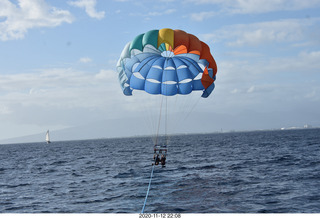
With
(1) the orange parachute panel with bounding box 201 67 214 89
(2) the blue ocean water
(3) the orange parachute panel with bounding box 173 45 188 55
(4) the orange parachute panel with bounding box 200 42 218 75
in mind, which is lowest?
(2) the blue ocean water

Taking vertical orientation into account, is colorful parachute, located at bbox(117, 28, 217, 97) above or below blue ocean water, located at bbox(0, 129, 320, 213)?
above

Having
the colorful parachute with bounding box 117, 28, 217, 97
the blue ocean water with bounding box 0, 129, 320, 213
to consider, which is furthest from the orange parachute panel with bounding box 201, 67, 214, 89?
the blue ocean water with bounding box 0, 129, 320, 213

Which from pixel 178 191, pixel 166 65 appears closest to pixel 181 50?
pixel 166 65

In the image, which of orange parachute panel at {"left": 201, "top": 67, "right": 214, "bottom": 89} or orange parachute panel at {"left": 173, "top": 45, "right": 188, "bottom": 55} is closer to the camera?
orange parachute panel at {"left": 201, "top": 67, "right": 214, "bottom": 89}

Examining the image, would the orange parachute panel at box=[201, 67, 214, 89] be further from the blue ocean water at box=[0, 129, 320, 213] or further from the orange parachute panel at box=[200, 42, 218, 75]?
the blue ocean water at box=[0, 129, 320, 213]

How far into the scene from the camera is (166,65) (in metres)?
23.3

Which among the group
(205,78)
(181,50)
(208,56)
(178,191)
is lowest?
(178,191)

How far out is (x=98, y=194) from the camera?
21062mm

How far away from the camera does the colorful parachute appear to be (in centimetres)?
2202

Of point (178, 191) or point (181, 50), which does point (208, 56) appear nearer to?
point (181, 50)

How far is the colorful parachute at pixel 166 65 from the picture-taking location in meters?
22.0

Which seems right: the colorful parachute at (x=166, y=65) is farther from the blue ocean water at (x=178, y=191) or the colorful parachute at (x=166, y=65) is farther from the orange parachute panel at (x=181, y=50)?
the blue ocean water at (x=178, y=191)
